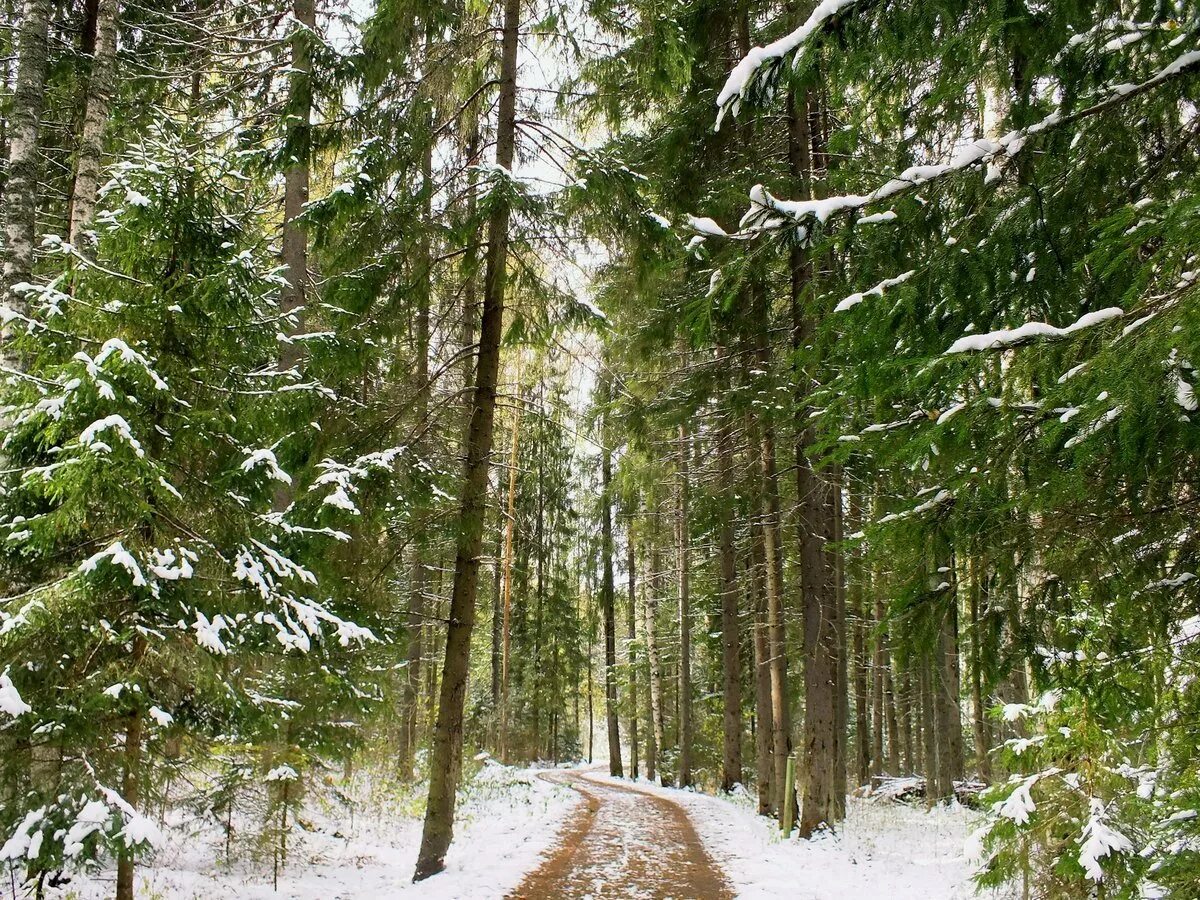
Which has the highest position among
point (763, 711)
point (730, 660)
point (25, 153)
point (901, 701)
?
point (25, 153)

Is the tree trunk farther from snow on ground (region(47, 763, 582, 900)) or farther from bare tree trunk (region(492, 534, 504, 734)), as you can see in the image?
bare tree trunk (region(492, 534, 504, 734))

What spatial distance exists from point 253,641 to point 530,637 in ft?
80.7

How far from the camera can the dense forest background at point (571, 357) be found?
3209 mm

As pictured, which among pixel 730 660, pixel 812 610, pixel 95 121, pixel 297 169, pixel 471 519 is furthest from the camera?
pixel 730 660

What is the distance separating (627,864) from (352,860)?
10.6 ft

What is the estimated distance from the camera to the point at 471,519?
7953 mm

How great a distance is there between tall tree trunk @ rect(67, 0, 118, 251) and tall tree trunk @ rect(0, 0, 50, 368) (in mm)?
396

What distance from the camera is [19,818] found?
13.8ft

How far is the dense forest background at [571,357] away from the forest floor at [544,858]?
509 millimetres

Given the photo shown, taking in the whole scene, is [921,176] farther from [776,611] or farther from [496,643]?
[496,643]

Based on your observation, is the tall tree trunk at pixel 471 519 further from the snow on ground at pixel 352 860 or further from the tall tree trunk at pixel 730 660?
the tall tree trunk at pixel 730 660

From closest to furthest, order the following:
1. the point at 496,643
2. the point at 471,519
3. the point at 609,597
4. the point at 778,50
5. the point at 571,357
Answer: the point at 778,50, the point at 471,519, the point at 571,357, the point at 609,597, the point at 496,643

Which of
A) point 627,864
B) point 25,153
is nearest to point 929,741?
point 627,864

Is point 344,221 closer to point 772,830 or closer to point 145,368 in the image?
point 145,368
